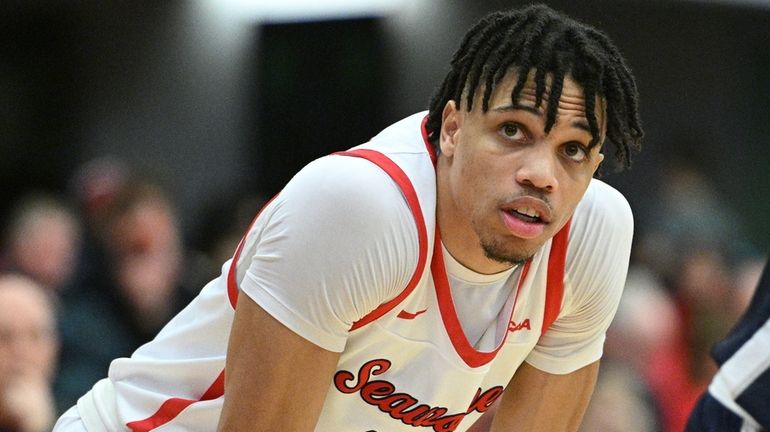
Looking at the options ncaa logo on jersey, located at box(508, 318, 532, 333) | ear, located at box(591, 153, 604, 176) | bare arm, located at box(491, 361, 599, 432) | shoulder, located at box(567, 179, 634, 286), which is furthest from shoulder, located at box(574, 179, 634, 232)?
bare arm, located at box(491, 361, 599, 432)

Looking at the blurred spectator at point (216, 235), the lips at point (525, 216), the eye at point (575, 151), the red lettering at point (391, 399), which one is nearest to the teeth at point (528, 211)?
the lips at point (525, 216)

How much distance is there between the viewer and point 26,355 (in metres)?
4.47

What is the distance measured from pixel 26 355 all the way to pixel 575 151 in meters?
2.60

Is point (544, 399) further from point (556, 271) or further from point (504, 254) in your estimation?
point (504, 254)

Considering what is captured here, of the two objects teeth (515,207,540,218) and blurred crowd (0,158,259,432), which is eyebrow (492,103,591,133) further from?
blurred crowd (0,158,259,432)

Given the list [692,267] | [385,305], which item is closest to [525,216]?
[385,305]

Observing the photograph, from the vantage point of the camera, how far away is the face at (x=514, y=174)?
250 cm

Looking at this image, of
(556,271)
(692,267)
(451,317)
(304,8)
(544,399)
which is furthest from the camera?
(692,267)

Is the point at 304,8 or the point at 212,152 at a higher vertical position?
the point at 304,8

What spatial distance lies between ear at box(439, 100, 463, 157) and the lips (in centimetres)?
20

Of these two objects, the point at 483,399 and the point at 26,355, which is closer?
the point at 483,399

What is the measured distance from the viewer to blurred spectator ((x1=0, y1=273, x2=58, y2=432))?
440cm

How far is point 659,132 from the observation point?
6.44 m

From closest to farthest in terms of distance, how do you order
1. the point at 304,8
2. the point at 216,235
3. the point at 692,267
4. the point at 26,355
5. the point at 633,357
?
the point at 26,355, the point at 216,235, the point at 304,8, the point at 633,357, the point at 692,267
